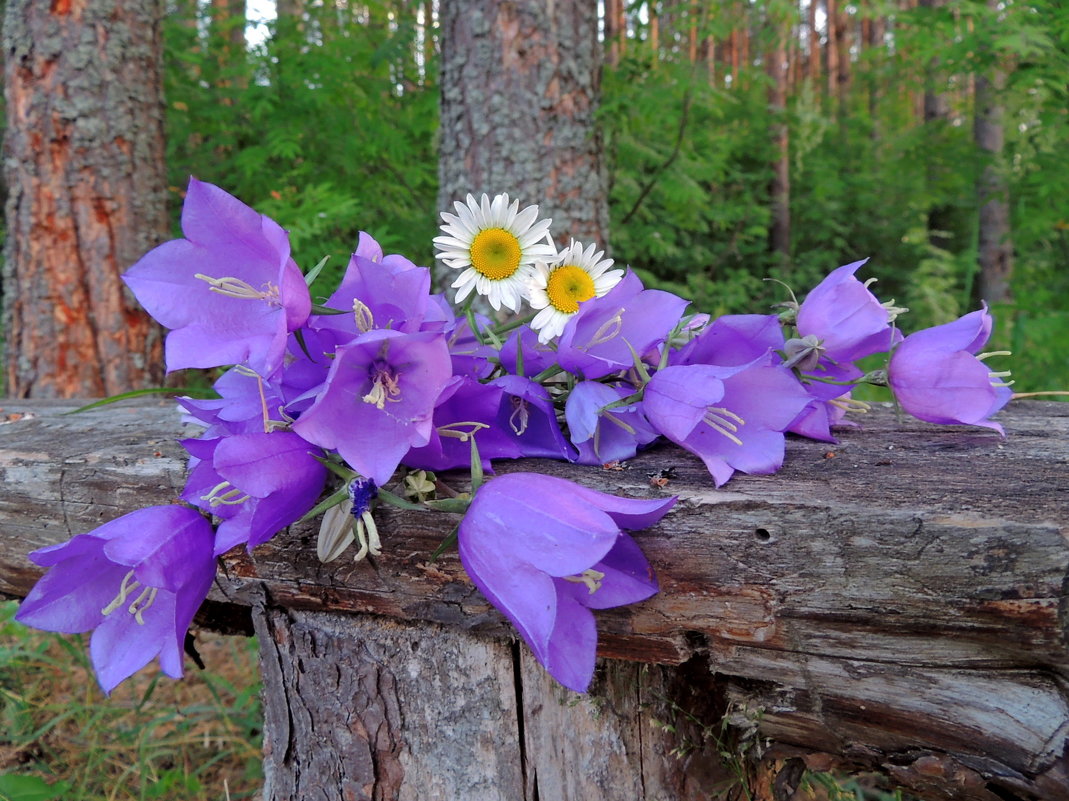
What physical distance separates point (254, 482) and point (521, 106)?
2.07 metres

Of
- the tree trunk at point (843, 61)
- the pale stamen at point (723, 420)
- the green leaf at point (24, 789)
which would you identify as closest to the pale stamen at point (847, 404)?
the pale stamen at point (723, 420)

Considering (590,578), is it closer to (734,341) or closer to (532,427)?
(532,427)

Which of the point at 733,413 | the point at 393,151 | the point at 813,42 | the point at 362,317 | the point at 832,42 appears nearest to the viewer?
the point at 362,317

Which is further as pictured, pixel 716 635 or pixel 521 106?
pixel 521 106

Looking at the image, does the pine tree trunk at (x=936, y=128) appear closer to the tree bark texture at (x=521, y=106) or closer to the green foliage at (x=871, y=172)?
the green foliage at (x=871, y=172)

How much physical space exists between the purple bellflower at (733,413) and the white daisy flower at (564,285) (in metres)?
0.18

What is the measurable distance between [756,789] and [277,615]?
69cm

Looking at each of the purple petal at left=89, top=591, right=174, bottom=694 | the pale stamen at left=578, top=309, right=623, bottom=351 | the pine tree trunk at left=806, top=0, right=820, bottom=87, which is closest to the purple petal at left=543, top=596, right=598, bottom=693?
the pale stamen at left=578, top=309, right=623, bottom=351

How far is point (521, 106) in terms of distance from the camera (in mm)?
2520

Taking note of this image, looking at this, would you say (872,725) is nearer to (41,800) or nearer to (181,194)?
(41,800)

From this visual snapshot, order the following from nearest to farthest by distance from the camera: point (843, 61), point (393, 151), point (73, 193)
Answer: point (73, 193), point (393, 151), point (843, 61)

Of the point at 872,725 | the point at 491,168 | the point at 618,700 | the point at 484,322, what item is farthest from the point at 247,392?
the point at 491,168

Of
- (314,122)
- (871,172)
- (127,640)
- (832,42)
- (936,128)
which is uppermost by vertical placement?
(832,42)

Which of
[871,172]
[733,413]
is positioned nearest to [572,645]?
[733,413]
